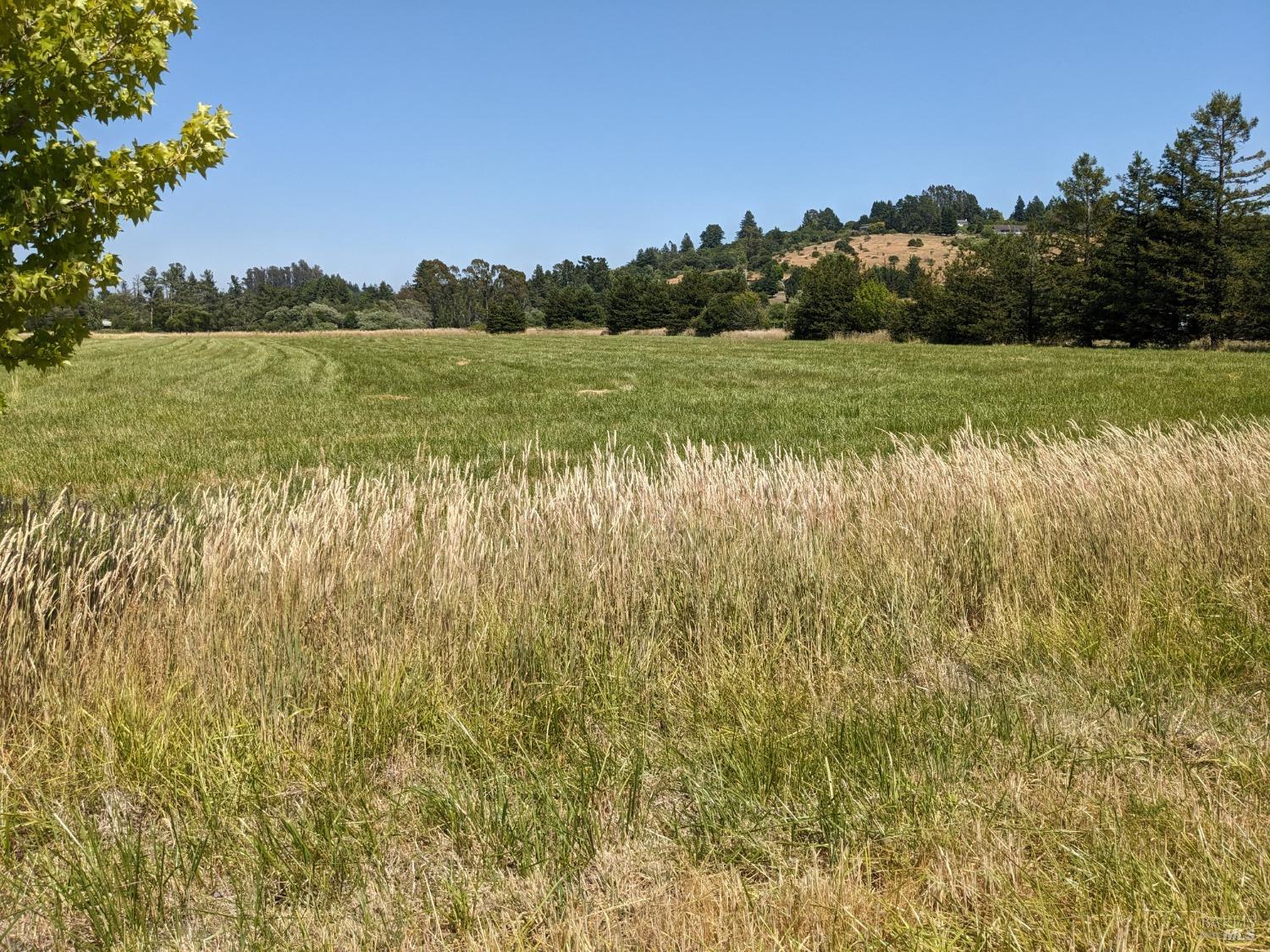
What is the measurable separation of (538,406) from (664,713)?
13650 millimetres

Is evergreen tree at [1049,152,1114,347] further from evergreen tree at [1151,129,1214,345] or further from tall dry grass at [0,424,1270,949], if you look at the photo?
tall dry grass at [0,424,1270,949]

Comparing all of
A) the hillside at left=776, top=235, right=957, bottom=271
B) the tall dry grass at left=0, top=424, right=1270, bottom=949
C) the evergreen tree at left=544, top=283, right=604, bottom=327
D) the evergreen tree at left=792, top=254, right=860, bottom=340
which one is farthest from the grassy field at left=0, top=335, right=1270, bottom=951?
the hillside at left=776, top=235, right=957, bottom=271

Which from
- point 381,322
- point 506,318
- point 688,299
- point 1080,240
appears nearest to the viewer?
point 1080,240

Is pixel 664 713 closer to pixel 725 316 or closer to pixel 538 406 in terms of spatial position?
pixel 538 406

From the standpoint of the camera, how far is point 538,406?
53.5 ft

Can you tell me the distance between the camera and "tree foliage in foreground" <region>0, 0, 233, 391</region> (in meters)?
2.99

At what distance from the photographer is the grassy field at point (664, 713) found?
1.98 metres

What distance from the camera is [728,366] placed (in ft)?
89.7

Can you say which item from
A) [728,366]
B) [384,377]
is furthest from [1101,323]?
[384,377]

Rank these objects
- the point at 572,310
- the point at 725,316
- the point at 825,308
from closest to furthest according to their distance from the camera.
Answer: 1. the point at 825,308
2. the point at 725,316
3. the point at 572,310

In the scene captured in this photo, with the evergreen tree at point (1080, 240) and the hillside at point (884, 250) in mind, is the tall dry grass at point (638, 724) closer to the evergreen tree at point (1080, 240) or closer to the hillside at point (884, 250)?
the evergreen tree at point (1080, 240)

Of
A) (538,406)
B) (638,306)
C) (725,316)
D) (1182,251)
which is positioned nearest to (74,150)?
(538,406)

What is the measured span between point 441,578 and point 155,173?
7.11 ft

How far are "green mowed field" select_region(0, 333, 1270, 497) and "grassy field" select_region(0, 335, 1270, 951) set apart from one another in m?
2.30
